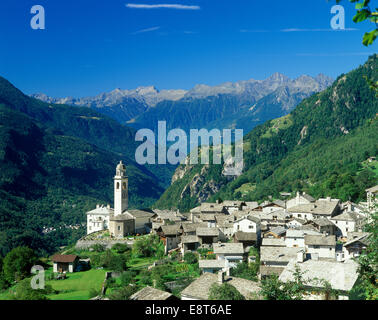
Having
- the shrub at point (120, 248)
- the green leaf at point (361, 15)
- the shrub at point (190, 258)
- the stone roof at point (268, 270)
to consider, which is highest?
the green leaf at point (361, 15)

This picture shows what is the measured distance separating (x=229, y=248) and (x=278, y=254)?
6049 mm

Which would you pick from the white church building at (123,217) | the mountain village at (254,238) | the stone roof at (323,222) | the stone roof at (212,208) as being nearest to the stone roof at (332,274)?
the mountain village at (254,238)

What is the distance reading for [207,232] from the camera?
186 feet

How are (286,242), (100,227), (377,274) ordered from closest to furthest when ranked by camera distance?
1. (377,274)
2. (286,242)
3. (100,227)

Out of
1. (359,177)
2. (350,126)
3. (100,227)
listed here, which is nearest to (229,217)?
(100,227)

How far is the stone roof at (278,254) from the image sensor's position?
143 feet

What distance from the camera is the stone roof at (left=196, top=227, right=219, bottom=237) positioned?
55.8m

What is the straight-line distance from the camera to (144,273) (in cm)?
4694

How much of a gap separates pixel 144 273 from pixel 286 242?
52.4 ft

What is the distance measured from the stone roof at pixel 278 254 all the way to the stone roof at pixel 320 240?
218 cm

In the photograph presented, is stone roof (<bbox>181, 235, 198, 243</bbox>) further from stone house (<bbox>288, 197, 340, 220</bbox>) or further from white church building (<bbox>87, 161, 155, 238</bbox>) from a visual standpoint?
stone house (<bbox>288, 197, 340, 220</bbox>)

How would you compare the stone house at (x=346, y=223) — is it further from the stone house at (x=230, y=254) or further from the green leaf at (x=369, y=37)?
the green leaf at (x=369, y=37)
